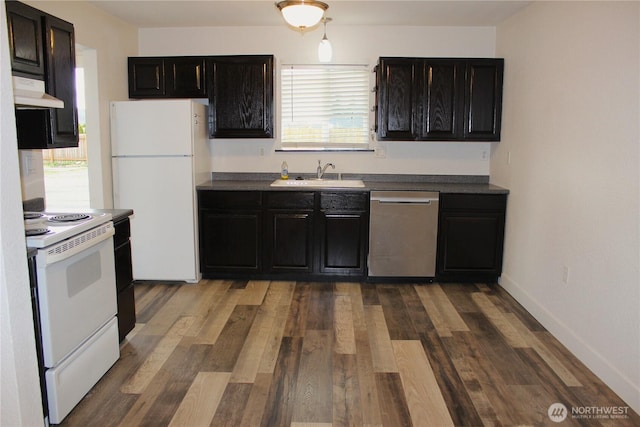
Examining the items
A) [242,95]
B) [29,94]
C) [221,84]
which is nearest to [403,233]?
[242,95]

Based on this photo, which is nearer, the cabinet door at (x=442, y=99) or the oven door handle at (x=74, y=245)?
the oven door handle at (x=74, y=245)

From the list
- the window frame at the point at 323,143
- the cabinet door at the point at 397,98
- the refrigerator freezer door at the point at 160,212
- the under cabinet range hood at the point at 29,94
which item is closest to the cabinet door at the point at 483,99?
the cabinet door at the point at 397,98

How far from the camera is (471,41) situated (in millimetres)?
4754

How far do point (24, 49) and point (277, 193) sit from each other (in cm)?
234

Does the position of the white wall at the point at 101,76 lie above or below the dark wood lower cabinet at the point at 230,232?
above

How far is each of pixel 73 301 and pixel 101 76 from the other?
2449 millimetres

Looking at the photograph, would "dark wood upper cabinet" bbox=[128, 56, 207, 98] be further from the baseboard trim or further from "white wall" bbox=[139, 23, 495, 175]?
the baseboard trim

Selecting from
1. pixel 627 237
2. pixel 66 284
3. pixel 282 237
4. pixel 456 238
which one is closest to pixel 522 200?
pixel 456 238

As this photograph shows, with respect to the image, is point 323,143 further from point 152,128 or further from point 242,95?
point 152,128

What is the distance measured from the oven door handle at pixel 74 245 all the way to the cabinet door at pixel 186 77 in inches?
84.8

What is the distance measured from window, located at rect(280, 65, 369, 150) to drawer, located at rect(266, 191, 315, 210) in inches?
29.2

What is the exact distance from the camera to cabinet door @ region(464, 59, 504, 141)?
14.6 feet

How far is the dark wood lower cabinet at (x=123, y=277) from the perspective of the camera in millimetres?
3025

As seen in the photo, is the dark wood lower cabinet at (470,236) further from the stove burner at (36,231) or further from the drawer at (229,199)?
the stove burner at (36,231)
